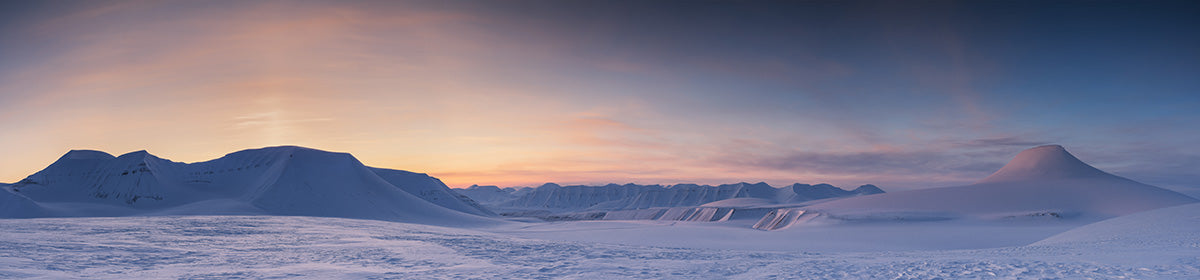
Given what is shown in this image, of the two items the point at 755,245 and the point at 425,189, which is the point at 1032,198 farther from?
the point at 425,189

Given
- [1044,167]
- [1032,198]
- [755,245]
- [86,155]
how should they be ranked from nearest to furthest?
[755,245], [1032,198], [1044,167], [86,155]

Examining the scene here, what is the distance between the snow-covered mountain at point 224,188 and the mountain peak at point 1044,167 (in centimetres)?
8775

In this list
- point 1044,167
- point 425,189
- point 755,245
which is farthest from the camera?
point 425,189

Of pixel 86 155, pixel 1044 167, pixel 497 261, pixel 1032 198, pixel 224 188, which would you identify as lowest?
pixel 497 261

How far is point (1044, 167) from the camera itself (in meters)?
81.3

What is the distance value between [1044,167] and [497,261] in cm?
9049

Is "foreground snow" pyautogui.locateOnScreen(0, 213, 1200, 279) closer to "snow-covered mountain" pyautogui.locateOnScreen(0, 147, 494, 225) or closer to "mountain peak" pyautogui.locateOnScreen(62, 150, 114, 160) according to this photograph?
"snow-covered mountain" pyautogui.locateOnScreen(0, 147, 494, 225)

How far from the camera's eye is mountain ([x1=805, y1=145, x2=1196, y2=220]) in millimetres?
60906

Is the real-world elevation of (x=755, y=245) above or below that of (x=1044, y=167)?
below

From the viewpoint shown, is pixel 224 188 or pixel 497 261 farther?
pixel 224 188

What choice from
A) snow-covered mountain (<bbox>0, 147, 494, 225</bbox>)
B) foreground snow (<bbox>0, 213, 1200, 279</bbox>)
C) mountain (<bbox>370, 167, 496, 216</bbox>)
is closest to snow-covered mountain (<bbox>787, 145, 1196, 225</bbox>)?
foreground snow (<bbox>0, 213, 1200, 279</bbox>)

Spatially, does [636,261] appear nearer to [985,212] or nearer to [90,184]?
[985,212]

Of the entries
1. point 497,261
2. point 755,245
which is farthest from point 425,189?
point 497,261

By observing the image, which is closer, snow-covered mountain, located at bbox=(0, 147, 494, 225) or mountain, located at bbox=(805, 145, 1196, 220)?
mountain, located at bbox=(805, 145, 1196, 220)
